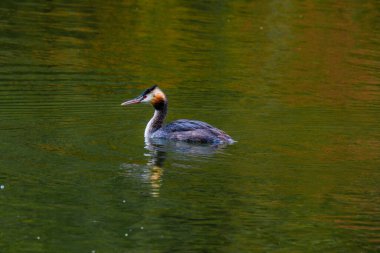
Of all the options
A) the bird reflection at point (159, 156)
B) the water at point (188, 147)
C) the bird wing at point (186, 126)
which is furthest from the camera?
the bird wing at point (186, 126)

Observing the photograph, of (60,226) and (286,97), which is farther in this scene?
(286,97)

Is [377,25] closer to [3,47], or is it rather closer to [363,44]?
[363,44]

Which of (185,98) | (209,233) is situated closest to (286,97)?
(185,98)

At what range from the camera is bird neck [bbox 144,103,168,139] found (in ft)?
50.6

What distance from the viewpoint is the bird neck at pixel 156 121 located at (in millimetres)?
15422

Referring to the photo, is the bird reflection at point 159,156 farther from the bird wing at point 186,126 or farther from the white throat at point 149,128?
the white throat at point 149,128

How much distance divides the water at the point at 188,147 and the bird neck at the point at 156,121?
0.23m

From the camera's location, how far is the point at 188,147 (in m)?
14.7

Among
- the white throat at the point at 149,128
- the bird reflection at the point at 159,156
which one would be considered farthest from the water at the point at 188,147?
the white throat at the point at 149,128

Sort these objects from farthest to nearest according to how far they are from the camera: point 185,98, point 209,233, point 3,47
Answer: point 3,47 < point 185,98 < point 209,233

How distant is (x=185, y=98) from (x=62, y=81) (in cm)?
229

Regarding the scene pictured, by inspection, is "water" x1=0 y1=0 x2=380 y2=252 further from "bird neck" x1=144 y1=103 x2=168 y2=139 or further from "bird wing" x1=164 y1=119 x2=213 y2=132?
"bird wing" x1=164 y1=119 x2=213 y2=132

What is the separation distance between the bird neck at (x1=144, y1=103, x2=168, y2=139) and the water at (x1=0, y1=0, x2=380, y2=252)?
0.76ft

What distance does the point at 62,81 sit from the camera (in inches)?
756
